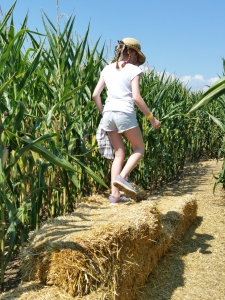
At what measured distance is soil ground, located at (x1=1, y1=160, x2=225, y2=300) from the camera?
9.22 feet

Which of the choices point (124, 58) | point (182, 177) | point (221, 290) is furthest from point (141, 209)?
point (182, 177)

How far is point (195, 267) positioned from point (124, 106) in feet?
4.92

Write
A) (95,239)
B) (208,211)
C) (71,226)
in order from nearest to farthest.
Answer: (95,239) < (71,226) < (208,211)

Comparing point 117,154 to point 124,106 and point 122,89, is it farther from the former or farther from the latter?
point 122,89

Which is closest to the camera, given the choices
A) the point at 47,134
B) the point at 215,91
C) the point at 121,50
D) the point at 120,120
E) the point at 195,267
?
the point at 215,91

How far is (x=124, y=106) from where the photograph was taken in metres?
3.39

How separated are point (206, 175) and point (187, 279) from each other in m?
4.59

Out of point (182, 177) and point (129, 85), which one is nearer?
point (129, 85)

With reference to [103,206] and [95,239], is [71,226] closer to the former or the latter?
[95,239]

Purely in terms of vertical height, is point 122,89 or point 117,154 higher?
point 122,89

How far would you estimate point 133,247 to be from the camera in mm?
2643

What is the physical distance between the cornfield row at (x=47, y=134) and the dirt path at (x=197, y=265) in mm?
962

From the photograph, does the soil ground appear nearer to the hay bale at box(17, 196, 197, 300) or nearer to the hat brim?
the hay bale at box(17, 196, 197, 300)

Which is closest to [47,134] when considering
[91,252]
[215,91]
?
[91,252]
